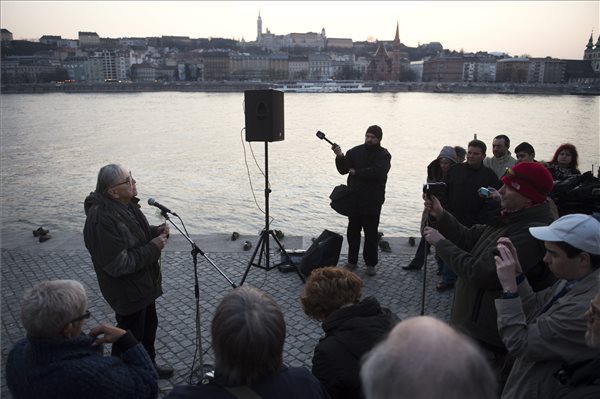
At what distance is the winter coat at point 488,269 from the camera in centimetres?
270

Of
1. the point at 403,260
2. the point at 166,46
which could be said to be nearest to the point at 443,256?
the point at 403,260

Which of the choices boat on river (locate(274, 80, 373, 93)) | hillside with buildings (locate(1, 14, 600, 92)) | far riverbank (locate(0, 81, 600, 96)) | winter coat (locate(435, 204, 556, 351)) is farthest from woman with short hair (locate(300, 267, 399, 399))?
hillside with buildings (locate(1, 14, 600, 92))

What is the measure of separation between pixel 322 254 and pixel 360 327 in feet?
13.1

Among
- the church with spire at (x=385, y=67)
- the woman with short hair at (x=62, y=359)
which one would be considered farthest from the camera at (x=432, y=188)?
the church with spire at (x=385, y=67)

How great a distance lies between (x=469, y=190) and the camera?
202 inches

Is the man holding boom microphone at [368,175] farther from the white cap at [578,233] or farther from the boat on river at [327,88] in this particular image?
the boat on river at [327,88]

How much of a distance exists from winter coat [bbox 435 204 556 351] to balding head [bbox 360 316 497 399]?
5.66 ft

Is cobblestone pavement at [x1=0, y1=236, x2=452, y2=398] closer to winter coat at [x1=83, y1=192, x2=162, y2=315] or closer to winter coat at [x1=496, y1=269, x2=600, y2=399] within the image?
winter coat at [x1=83, y1=192, x2=162, y2=315]

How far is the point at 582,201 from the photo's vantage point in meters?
4.25

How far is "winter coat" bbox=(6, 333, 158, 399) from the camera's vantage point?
6.03ft

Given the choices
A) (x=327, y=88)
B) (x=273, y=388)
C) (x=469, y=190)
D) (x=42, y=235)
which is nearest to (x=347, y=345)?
(x=273, y=388)

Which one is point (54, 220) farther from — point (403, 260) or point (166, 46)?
point (166, 46)

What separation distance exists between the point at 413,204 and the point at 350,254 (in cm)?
699

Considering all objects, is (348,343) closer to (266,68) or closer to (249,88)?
(249,88)
